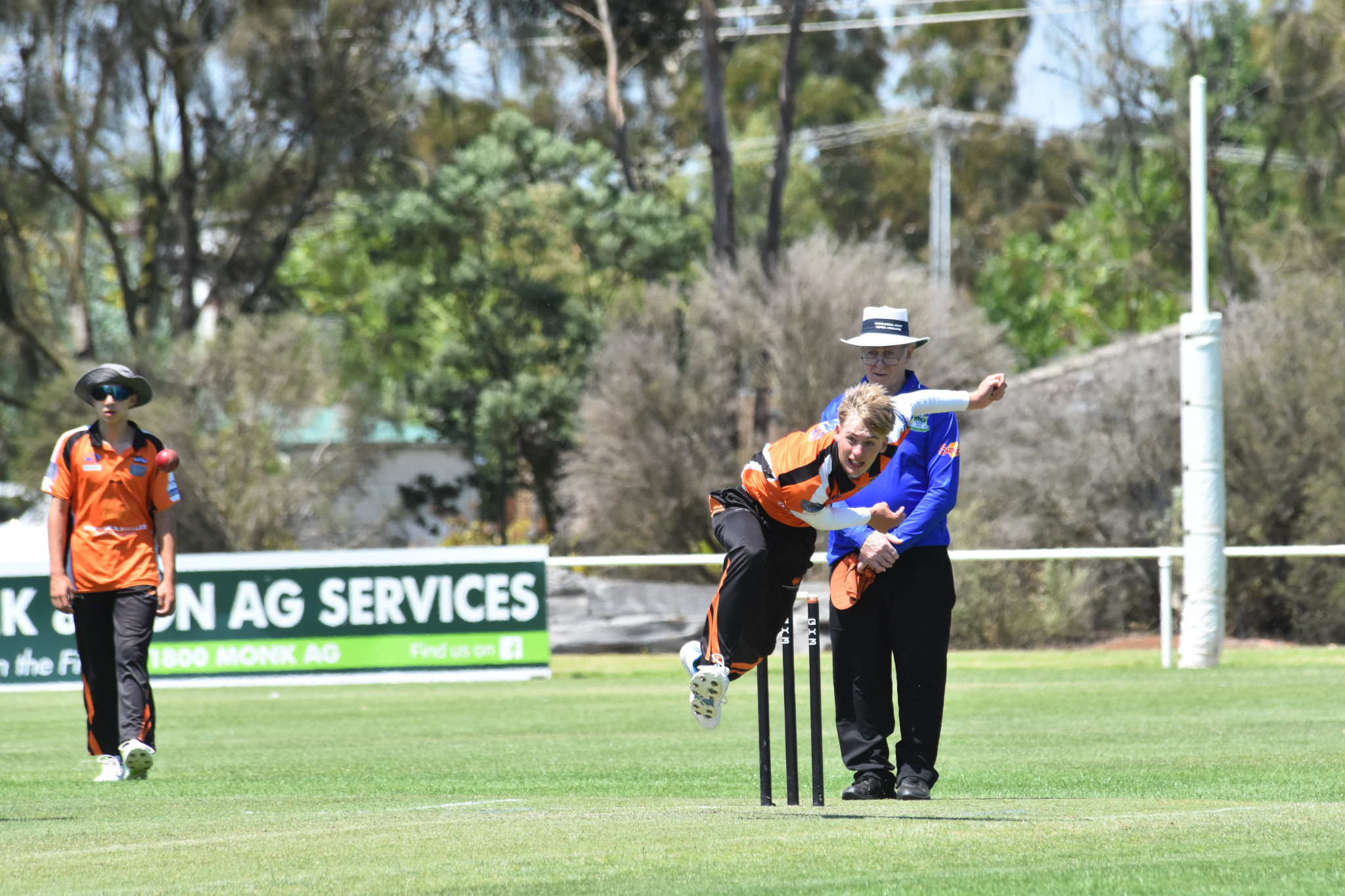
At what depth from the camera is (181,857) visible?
574 centimetres

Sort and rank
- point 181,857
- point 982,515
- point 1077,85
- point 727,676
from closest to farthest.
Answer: point 181,857
point 727,676
point 982,515
point 1077,85

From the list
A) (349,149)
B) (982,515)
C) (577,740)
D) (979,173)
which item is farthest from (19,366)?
(979,173)

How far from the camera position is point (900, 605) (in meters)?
7.34

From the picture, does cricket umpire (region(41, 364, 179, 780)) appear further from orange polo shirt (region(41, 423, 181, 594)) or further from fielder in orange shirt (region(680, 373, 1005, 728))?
fielder in orange shirt (region(680, 373, 1005, 728))

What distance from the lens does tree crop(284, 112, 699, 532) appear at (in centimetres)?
3397

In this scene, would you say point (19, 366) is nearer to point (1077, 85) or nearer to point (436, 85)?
point (436, 85)

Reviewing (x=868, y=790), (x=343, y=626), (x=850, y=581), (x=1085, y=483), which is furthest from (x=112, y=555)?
(x=1085, y=483)

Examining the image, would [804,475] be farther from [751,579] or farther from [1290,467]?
[1290,467]

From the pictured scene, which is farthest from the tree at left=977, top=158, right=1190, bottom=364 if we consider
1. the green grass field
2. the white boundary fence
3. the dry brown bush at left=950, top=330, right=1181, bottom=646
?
the green grass field

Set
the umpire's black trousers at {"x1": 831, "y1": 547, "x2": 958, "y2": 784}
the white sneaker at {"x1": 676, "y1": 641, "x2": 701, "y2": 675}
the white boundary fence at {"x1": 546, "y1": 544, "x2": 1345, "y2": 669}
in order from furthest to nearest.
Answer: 1. the white boundary fence at {"x1": 546, "y1": 544, "x2": 1345, "y2": 669}
2. the umpire's black trousers at {"x1": 831, "y1": 547, "x2": 958, "y2": 784}
3. the white sneaker at {"x1": 676, "y1": 641, "x2": 701, "y2": 675}

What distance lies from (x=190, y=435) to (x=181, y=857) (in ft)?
77.5

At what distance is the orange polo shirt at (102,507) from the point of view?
356 inches

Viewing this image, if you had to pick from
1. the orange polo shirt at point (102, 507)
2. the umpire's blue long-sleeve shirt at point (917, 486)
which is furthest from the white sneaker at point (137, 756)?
the umpire's blue long-sleeve shirt at point (917, 486)

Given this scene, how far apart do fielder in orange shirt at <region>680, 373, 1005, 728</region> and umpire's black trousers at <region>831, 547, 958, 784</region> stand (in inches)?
14.0
